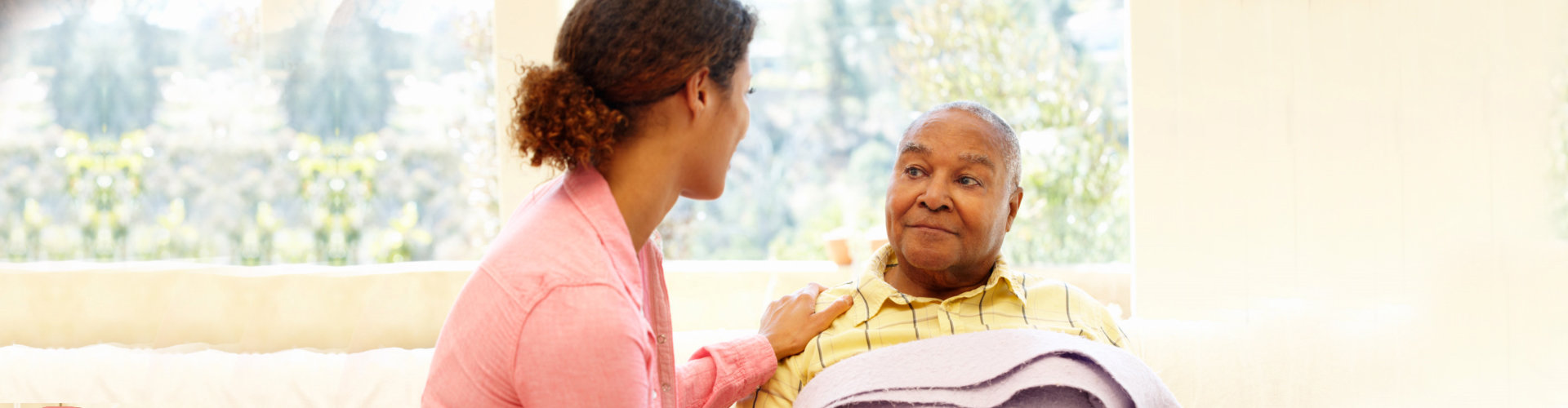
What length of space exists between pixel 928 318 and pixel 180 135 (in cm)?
216

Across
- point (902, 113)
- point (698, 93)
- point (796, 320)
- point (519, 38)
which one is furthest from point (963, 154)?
point (902, 113)

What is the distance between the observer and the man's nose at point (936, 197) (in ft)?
4.83

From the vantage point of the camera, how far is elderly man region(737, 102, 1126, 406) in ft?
4.88

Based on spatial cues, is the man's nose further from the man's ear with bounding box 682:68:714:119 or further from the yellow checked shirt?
the man's ear with bounding box 682:68:714:119

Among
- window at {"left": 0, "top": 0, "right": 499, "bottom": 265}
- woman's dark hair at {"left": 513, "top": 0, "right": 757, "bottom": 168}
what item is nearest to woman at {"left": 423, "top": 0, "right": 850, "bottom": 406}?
woman's dark hair at {"left": 513, "top": 0, "right": 757, "bottom": 168}

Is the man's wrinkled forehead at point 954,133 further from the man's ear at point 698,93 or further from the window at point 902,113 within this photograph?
the window at point 902,113

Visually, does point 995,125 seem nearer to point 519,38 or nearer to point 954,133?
point 954,133

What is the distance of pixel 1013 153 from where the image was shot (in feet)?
5.16

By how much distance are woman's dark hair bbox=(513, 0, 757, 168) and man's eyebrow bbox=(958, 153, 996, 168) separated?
661mm

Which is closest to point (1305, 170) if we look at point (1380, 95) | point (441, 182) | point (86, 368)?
point (1380, 95)

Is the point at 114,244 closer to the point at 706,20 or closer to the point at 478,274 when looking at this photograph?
the point at 478,274

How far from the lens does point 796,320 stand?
1.50 meters

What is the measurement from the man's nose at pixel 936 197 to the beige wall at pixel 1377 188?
0.93 metres

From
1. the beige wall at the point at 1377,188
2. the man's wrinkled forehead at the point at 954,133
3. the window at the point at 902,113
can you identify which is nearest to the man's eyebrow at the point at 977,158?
the man's wrinkled forehead at the point at 954,133
